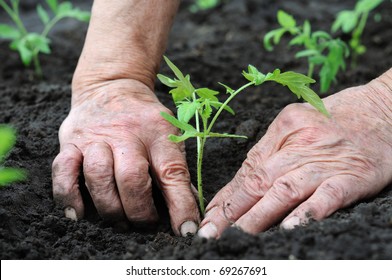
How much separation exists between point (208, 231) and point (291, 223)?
31 cm

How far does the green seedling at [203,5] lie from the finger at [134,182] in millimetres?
3489

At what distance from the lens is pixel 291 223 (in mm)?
2027

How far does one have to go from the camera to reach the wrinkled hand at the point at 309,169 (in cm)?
212

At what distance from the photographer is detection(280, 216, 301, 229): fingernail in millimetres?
2018

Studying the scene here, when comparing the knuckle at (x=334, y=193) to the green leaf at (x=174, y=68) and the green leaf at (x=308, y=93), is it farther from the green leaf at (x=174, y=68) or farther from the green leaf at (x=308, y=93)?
the green leaf at (x=174, y=68)

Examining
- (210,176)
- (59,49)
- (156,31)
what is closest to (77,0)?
(59,49)

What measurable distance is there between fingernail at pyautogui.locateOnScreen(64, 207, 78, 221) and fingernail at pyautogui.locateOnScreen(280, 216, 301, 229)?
83cm

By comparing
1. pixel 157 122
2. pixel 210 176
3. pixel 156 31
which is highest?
pixel 156 31

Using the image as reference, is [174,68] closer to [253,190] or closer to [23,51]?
[253,190]

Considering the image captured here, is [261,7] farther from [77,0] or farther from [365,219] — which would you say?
[365,219]

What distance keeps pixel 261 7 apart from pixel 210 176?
3.14 m

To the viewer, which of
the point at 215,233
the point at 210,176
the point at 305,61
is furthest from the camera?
the point at 305,61

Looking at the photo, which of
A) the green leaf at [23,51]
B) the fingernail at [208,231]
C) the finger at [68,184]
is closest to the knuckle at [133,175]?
the finger at [68,184]

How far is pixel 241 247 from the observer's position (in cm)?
180
